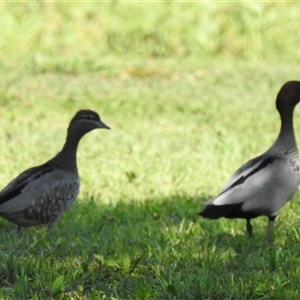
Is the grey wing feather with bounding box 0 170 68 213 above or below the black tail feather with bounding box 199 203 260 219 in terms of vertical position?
above

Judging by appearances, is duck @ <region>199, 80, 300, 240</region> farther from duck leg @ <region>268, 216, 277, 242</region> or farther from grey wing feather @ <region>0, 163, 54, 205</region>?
grey wing feather @ <region>0, 163, 54, 205</region>

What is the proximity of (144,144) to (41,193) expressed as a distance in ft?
11.5

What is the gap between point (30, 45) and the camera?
16312 mm

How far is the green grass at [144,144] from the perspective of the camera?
534 cm

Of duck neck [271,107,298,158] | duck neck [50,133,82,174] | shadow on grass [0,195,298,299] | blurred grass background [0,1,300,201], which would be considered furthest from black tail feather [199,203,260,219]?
blurred grass background [0,1,300,201]

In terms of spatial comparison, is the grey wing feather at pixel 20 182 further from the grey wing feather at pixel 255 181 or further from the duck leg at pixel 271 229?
the duck leg at pixel 271 229

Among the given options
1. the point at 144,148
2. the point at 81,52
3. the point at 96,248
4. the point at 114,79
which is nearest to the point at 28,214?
the point at 96,248

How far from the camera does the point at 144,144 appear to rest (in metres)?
9.98

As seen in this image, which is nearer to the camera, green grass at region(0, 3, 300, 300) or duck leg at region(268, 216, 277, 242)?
green grass at region(0, 3, 300, 300)

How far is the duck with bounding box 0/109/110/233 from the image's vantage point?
639cm

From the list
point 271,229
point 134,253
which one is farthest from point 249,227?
point 134,253

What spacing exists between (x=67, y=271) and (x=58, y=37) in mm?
11729

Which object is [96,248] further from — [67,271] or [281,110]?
[281,110]

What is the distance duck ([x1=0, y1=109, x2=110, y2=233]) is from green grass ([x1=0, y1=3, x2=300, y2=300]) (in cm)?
16
